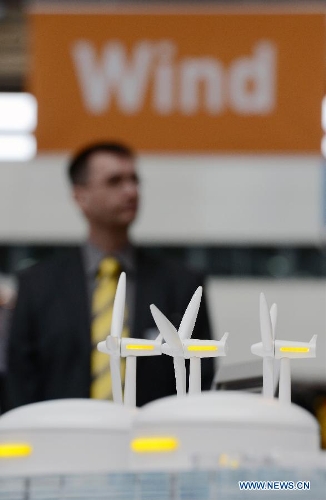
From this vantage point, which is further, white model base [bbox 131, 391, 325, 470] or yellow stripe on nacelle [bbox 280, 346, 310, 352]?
yellow stripe on nacelle [bbox 280, 346, 310, 352]

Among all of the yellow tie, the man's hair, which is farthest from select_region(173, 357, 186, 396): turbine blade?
the man's hair

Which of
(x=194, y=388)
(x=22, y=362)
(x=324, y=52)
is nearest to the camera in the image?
(x=194, y=388)

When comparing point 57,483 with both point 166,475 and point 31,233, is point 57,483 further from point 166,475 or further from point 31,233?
point 31,233

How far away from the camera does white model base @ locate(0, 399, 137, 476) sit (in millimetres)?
1168

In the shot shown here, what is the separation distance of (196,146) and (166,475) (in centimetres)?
309

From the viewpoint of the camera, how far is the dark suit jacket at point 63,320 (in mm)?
2746

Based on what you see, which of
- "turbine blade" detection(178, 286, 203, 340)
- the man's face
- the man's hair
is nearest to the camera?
"turbine blade" detection(178, 286, 203, 340)

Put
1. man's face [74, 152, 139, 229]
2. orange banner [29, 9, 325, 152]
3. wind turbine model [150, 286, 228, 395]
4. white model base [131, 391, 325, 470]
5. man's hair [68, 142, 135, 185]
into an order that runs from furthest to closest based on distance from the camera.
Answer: orange banner [29, 9, 325, 152] → man's hair [68, 142, 135, 185] → man's face [74, 152, 139, 229] → wind turbine model [150, 286, 228, 395] → white model base [131, 391, 325, 470]

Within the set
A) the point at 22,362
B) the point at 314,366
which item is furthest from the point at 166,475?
the point at 314,366

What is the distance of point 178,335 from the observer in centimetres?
145

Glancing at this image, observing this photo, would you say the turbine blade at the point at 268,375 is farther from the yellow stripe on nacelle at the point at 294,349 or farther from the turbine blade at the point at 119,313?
the turbine blade at the point at 119,313

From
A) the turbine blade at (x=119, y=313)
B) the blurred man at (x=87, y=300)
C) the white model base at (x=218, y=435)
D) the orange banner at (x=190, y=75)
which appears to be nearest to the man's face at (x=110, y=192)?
the blurred man at (x=87, y=300)

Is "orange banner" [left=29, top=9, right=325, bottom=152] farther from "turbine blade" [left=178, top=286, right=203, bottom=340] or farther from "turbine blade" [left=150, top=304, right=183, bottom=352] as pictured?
"turbine blade" [left=150, top=304, right=183, bottom=352]

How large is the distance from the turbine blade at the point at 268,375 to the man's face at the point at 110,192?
4.88ft
